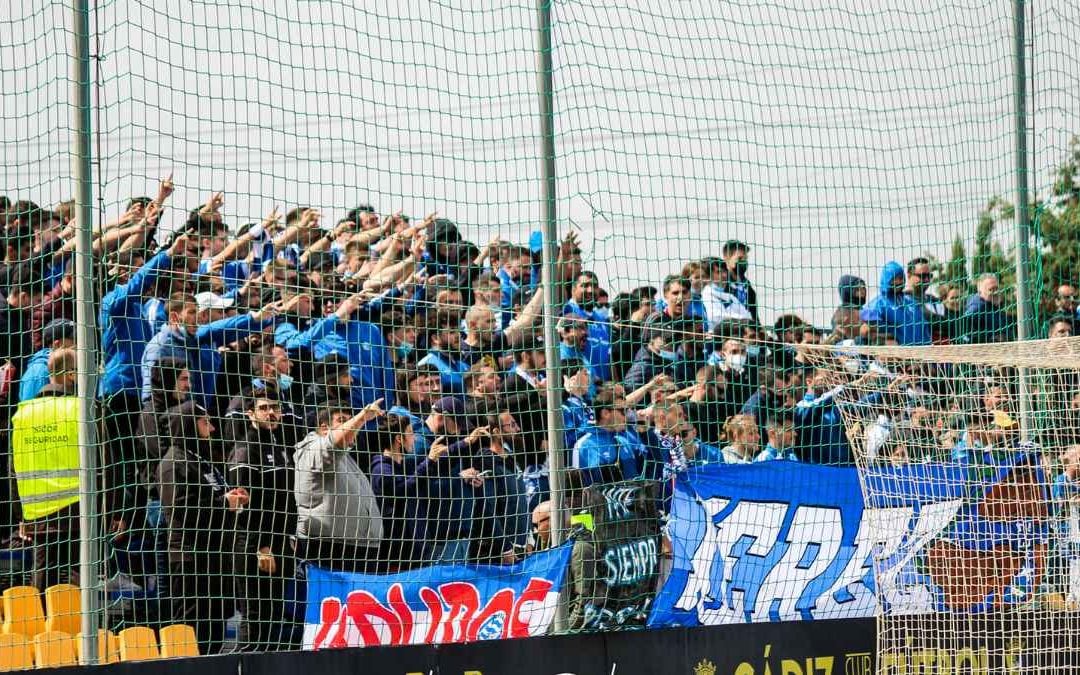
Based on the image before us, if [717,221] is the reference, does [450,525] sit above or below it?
below

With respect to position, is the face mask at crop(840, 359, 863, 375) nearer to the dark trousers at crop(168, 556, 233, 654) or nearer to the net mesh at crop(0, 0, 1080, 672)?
the net mesh at crop(0, 0, 1080, 672)

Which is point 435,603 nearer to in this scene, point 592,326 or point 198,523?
point 198,523

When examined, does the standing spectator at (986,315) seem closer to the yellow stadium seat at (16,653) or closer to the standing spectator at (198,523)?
the standing spectator at (198,523)

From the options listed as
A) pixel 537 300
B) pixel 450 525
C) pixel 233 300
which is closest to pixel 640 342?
pixel 537 300

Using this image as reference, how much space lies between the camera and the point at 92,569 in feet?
18.2

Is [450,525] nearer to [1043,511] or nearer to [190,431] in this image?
[190,431]

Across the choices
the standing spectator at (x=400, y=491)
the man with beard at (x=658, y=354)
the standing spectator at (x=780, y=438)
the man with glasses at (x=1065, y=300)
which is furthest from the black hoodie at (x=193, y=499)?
the man with glasses at (x=1065, y=300)

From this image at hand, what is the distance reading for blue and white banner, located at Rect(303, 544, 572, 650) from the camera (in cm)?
615

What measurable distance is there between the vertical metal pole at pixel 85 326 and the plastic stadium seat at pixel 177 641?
0.28 metres

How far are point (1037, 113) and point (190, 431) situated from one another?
5.58m

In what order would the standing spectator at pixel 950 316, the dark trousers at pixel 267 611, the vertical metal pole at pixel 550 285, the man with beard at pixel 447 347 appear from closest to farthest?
the dark trousers at pixel 267 611 → the man with beard at pixel 447 347 → the vertical metal pole at pixel 550 285 → the standing spectator at pixel 950 316

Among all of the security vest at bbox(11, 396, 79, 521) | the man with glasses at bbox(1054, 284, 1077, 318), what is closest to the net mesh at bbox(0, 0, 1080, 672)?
the security vest at bbox(11, 396, 79, 521)

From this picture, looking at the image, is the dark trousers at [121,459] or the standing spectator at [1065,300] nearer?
the dark trousers at [121,459]

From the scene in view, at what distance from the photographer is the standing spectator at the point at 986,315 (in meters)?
8.57
